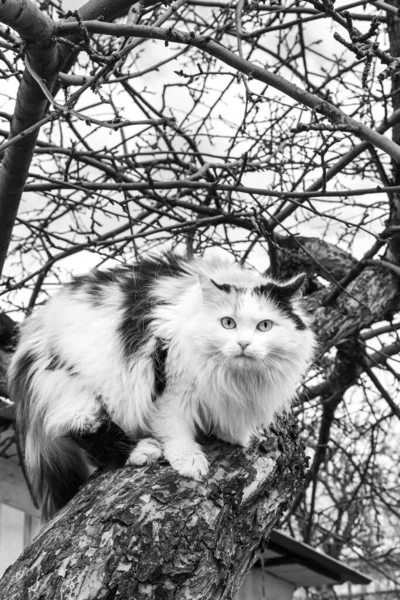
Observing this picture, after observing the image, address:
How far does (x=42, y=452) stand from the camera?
299 cm

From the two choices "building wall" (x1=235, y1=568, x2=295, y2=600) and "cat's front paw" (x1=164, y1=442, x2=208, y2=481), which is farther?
"building wall" (x1=235, y1=568, x2=295, y2=600)

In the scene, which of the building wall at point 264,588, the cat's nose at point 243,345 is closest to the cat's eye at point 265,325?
the cat's nose at point 243,345

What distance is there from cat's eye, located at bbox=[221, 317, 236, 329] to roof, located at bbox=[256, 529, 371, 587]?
2716 millimetres

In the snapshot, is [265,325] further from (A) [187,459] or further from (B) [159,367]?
(A) [187,459]

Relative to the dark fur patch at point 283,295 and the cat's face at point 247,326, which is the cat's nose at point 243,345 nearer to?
the cat's face at point 247,326

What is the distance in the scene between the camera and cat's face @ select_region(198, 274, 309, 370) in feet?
8.33

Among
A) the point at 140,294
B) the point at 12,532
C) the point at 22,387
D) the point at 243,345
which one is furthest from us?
the point at 12,532

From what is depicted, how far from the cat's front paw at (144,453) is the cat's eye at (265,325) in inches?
21.4

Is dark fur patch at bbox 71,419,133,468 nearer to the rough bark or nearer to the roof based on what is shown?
the rough bark

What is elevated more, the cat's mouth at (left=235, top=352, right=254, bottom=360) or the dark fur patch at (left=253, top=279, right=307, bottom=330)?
the dark fur patch at (left=253, top=279, right=307, bottom=330)

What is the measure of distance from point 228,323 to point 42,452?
0.97m

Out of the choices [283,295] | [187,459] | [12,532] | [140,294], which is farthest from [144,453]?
[12,532]

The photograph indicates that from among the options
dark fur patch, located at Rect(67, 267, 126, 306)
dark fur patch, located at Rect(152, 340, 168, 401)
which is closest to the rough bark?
dark fur patch, located at Rect(152, 340, 168, 401)

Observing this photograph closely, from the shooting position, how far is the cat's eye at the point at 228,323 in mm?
2580
